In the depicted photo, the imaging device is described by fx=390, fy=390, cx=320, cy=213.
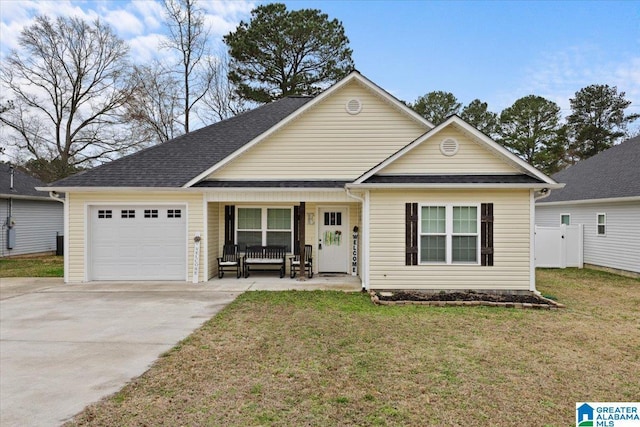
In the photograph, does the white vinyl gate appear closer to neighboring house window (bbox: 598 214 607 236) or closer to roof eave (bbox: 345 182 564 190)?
neighboring house window (bbox: 598 214 607 236)

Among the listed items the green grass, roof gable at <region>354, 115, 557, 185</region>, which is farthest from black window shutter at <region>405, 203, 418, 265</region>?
the green grass

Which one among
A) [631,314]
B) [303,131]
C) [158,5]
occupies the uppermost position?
[158,5]

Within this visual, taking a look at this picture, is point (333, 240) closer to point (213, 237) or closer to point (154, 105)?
point (213, 237)

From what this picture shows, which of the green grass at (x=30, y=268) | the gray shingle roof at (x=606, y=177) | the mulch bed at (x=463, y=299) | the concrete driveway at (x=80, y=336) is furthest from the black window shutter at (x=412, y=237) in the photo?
the green grass at (x=30, y=268)

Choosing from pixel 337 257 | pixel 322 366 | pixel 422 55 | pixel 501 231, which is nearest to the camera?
pixel 322 366

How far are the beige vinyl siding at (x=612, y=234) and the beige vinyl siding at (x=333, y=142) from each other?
7.61 metres

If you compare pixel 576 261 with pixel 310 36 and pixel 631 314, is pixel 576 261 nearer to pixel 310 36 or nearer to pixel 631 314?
pixel 631 314

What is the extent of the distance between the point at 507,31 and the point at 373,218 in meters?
12.4

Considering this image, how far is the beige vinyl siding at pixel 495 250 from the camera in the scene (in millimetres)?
9398

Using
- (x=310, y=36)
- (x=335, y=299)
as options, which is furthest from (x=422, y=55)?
(x=335, y=299)

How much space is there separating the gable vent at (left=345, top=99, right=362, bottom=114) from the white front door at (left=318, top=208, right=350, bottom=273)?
2.98 metres

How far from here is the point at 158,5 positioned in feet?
73.8

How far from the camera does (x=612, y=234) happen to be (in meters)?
13.6

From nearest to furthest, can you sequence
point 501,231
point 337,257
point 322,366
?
point 322,366 < point 501,231 < point 337,257
